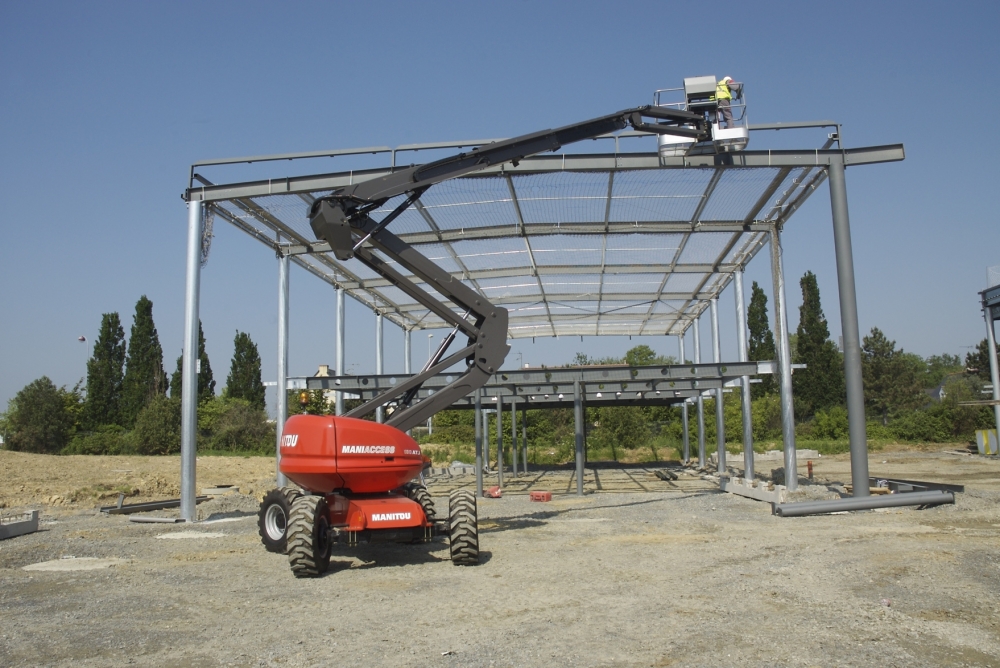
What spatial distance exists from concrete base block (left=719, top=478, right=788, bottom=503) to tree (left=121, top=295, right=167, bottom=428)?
51.8 m

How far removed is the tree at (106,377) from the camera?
5888 centimetres

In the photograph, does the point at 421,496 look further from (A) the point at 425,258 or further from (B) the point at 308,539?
(A) the point at 425,258

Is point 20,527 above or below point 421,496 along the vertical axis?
below

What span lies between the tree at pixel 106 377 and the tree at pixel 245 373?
29.5ft

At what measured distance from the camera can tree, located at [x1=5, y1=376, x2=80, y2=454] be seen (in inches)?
2048

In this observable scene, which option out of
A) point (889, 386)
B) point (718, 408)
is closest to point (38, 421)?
point (718, 408)

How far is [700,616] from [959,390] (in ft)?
234

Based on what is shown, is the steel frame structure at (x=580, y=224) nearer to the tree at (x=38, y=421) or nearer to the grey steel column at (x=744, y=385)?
the grey steel column at (x=744, y=385)

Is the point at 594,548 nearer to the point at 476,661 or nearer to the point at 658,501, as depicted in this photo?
the point at 476,661

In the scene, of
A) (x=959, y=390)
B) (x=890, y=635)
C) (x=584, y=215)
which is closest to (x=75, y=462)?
(x=584, y=215)

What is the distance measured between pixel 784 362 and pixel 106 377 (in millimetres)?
57526

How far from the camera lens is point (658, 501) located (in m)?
16.7

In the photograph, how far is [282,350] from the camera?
58.3 ft

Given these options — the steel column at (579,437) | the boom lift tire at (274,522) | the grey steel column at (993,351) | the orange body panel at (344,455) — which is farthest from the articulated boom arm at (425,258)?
the grey steel column at (993,351)
